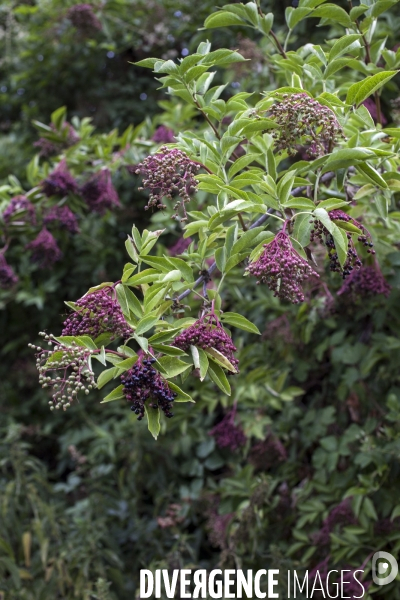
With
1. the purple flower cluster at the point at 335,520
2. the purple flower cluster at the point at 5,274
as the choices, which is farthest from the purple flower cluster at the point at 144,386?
the purple flower cluster at the point at 5,274

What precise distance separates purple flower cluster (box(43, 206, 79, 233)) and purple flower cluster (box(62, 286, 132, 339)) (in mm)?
1121

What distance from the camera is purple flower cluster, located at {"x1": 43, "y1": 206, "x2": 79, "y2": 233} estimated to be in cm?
228

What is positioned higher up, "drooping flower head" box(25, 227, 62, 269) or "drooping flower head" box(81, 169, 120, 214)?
"drooping flower head" box(81, 169, 120, 214)

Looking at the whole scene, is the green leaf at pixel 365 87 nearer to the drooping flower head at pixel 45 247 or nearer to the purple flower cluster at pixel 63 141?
the drooping flower head at pixel 45 247

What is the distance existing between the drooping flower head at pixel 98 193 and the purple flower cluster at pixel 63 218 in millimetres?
77

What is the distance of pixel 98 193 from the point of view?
7.55 feet

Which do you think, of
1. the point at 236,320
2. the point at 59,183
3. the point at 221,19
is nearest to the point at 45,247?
the point at 59,183

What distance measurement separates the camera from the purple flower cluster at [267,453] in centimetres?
226

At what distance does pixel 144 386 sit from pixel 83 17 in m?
2.43

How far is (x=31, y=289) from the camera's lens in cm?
315

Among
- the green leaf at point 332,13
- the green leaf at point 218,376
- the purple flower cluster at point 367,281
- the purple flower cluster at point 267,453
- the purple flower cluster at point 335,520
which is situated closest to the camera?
the green leaf at point 218,376

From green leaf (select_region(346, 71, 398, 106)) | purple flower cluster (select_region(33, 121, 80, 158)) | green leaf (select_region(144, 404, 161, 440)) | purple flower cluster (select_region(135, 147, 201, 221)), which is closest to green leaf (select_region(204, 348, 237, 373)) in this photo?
green leaf (select_region(144, 404, 161, 440))

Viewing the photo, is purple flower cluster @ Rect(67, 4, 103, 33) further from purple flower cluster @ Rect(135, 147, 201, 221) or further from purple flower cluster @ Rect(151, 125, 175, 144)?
purple flower cluster @ Rect(135, 147, 201, 221)

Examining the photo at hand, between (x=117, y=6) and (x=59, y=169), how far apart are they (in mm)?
1351
